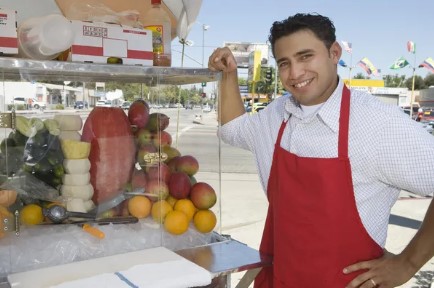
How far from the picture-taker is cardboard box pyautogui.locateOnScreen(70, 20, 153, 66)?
139 centimetres

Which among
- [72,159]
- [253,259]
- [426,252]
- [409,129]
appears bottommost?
[253,259]

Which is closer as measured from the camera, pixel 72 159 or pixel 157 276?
pixel 157 276

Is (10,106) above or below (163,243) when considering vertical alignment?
above

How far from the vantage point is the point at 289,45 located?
140 centimetres

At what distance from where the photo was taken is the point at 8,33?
1286 mm

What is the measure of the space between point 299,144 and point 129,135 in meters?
0.66

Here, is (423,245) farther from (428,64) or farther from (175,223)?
(428,64)

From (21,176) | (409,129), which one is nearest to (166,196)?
(21,176)

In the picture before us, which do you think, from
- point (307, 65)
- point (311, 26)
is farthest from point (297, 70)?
point (311, 26)

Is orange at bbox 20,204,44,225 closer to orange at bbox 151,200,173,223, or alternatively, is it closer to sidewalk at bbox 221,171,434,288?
orange at bbox 151,200,173,223

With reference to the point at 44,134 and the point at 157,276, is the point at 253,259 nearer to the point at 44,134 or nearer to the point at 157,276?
the point at 157,276

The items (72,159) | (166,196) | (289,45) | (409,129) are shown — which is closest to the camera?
(409,129)

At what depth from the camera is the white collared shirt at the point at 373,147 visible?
123cm

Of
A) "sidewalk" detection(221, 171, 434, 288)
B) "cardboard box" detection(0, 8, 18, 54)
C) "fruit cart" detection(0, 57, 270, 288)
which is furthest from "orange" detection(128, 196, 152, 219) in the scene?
"sidewalk" detection(221, 171, 434, 288)
